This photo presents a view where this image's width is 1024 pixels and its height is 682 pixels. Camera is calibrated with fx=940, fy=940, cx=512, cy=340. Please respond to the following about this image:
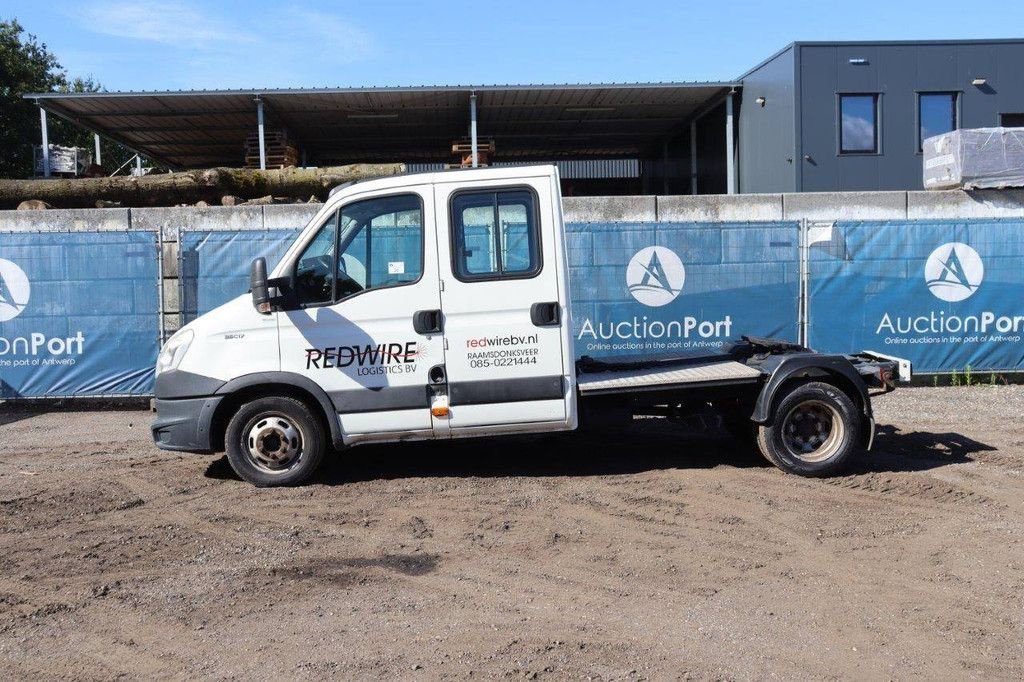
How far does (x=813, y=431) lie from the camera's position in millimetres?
7902

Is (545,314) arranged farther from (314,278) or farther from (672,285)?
(672,285)

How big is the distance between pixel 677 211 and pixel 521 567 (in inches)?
337

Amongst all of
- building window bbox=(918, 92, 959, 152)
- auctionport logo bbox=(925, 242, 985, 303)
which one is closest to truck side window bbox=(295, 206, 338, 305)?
auctionport logo bbox=(925, 242, 985, 303)

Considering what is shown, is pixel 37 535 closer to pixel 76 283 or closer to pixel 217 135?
pixel 76 283

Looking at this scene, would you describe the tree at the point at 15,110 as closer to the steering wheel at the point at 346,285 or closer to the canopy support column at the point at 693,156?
the canopy support column at the point at 693,156

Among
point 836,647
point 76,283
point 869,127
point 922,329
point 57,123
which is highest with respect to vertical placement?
point 57,123

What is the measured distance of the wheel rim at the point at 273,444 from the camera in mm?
7566

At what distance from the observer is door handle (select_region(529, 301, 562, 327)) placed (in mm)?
7441

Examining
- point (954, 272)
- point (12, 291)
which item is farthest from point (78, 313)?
point (954, 272)

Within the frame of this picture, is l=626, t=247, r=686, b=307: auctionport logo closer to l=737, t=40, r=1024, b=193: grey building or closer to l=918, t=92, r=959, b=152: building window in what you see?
l=737, t=40, r=1024, b=193: grey building

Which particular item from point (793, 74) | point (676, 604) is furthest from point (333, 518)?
point (793, 74)

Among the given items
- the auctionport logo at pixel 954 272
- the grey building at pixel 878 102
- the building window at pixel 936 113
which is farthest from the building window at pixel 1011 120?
the auctionport logo at pixel 954 272

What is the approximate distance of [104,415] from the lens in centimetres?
1156

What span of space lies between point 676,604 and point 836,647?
87 centimetres
